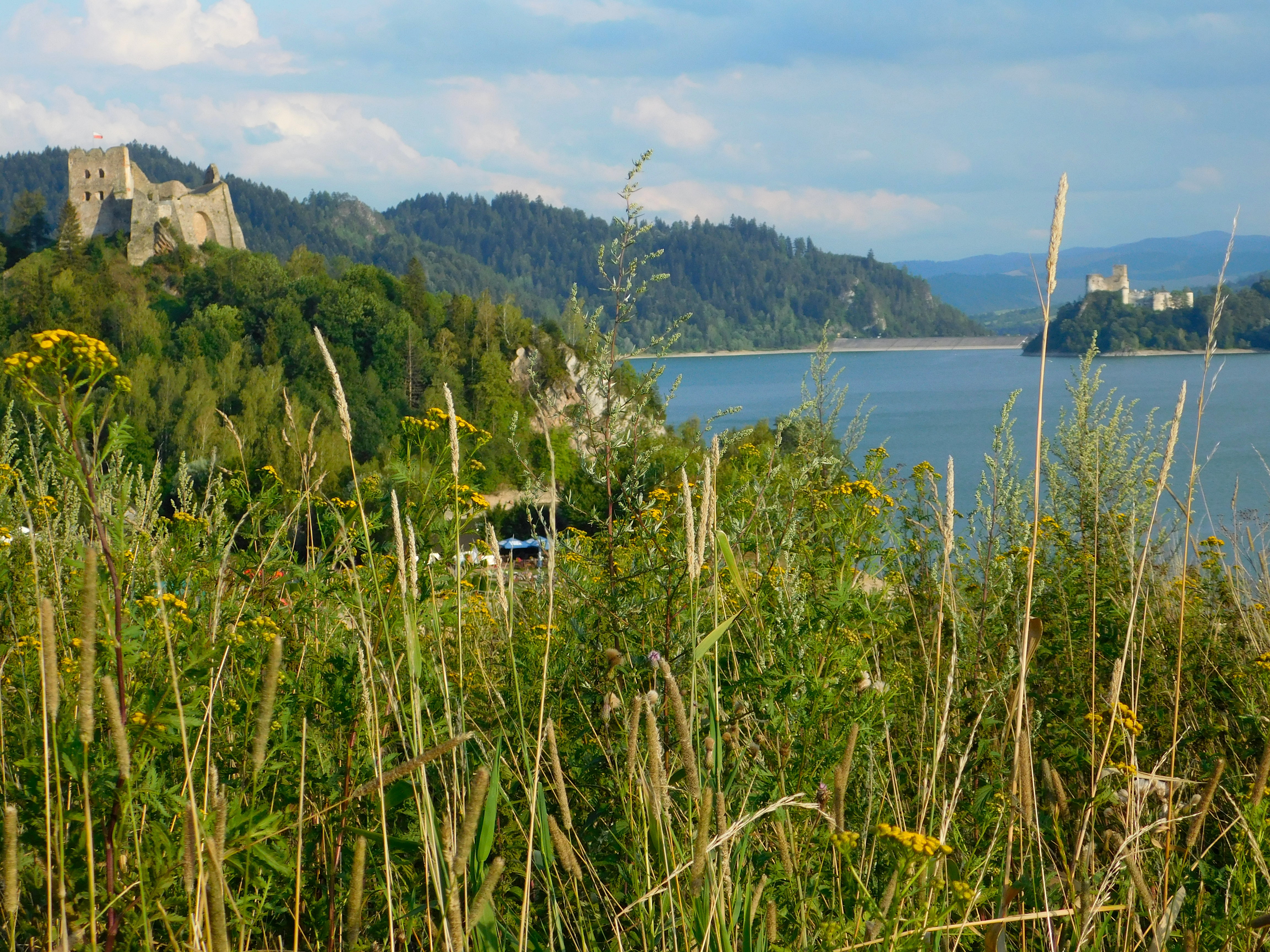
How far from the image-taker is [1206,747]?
7.65 ft

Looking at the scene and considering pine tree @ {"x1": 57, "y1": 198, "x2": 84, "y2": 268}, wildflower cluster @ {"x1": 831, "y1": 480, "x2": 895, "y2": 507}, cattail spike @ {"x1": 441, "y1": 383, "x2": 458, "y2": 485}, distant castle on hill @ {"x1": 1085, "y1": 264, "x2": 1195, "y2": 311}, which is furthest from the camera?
distant castle on hill @ {"x1": 1085, "y1": 264, "x2": 1195, "y2": 311}

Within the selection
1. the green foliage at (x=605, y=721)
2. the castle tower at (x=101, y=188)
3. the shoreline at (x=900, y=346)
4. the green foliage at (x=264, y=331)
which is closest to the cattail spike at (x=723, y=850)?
the green foliage at (x=605, y=721)

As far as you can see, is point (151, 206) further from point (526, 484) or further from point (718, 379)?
point (526, 484)

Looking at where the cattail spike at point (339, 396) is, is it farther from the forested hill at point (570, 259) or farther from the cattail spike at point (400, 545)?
the forested hill at point (570, 259)

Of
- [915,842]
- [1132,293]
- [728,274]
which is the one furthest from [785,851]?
[728,274]

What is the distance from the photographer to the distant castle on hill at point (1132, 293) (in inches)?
2105

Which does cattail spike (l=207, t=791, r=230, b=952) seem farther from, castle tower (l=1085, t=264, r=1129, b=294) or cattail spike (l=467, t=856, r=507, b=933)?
castle tower (l=1085, t=264, r=1129, b=294)

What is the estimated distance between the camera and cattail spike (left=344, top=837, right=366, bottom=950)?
0.98 m

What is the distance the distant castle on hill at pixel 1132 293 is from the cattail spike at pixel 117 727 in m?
48.2

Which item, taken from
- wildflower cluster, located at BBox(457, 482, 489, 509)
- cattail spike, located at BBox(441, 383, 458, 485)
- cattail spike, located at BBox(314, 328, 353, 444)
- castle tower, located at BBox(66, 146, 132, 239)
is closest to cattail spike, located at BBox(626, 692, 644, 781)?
cattail spike, located at BBox(441, 383, 458, 485)

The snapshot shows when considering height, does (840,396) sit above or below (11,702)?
above

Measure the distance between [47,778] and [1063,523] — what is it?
4.01 m

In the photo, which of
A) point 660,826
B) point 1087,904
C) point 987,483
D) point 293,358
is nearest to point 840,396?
point 987,483

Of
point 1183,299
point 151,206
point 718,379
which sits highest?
point 151,206
